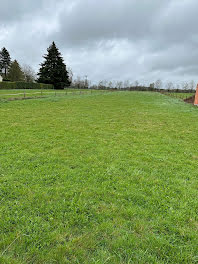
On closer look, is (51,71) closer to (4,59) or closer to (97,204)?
(4,59)

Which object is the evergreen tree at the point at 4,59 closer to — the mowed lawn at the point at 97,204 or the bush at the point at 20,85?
the bush at the point at 20,85

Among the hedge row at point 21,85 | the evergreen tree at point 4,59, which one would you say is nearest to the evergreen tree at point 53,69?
the hedge row at point 21,85

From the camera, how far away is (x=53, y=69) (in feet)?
150

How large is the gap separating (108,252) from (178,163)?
122 inches

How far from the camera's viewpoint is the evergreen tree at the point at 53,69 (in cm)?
4591

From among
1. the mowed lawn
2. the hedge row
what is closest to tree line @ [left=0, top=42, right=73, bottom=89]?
the hedge row

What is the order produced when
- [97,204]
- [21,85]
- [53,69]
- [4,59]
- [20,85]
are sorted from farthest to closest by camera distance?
[4,59], [53,69], [21,85], [20,85], [97,204]

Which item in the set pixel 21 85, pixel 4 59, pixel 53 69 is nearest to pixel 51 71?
pixel 53 69

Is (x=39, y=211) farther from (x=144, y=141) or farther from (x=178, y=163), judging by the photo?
(x=144, y=141)

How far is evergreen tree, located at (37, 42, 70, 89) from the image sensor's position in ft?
151

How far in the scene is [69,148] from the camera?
4.91m

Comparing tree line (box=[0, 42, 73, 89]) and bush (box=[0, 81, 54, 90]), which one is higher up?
tree line (box=[0, 42, 73, 89])

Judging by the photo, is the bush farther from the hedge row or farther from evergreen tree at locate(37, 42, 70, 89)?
evergreen tree at locate(37, 42, 70, 89)

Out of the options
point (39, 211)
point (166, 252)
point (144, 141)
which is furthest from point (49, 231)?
point (144, 141)
